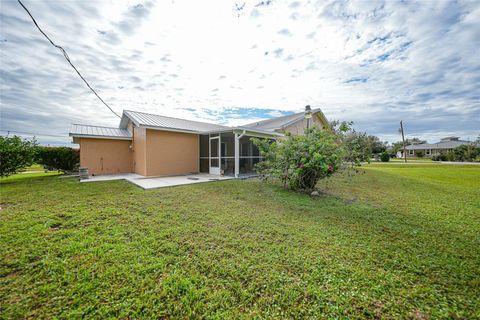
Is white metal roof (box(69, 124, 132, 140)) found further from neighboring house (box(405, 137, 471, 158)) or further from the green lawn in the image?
neighboring house (box(405, 137, 471, 158))

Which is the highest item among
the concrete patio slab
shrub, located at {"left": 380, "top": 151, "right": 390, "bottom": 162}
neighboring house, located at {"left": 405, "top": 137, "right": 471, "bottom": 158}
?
neighboring house, located at {"left": 405, "top": 137, "right": 471, "bottom": 158}

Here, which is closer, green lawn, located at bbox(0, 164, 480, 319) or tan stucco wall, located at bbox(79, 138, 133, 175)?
green lawn, located at bbox(0, 164, 480, 319)

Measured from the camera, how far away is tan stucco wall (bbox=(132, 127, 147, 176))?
33.2 feet

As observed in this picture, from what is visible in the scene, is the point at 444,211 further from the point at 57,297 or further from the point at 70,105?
the point at 70,105

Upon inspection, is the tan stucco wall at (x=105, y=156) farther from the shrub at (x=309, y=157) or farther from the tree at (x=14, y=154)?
the shrub at (x=309, y=157)

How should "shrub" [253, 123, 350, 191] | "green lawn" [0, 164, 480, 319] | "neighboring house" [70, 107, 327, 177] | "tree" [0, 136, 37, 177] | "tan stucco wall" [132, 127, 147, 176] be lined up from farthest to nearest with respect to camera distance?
"neighboring house" [70, 107, 327, 177], "tan stucco wall" [132, 127, 147, 176], "tree" [0, 136, 37, 177], "shrub" [253, 123, 350, 191], "green lawn" [0, 164, 480, 319]

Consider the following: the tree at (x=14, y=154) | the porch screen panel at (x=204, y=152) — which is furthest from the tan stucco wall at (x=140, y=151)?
the tree at (x=14, y=154)

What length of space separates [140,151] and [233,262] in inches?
405

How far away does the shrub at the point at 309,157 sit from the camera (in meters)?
6.24

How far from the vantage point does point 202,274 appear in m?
2.41

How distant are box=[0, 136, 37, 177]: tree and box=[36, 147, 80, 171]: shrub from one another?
1420mm

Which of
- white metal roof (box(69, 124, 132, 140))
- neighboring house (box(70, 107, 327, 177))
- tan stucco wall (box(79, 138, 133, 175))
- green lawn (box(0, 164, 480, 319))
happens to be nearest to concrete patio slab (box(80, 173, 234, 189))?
neighboring house (box(70, 107, 327, 177))

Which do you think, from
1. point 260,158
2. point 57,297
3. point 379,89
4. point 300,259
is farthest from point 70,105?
point 379,89

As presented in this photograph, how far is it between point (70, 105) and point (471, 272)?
2427 centimetres
